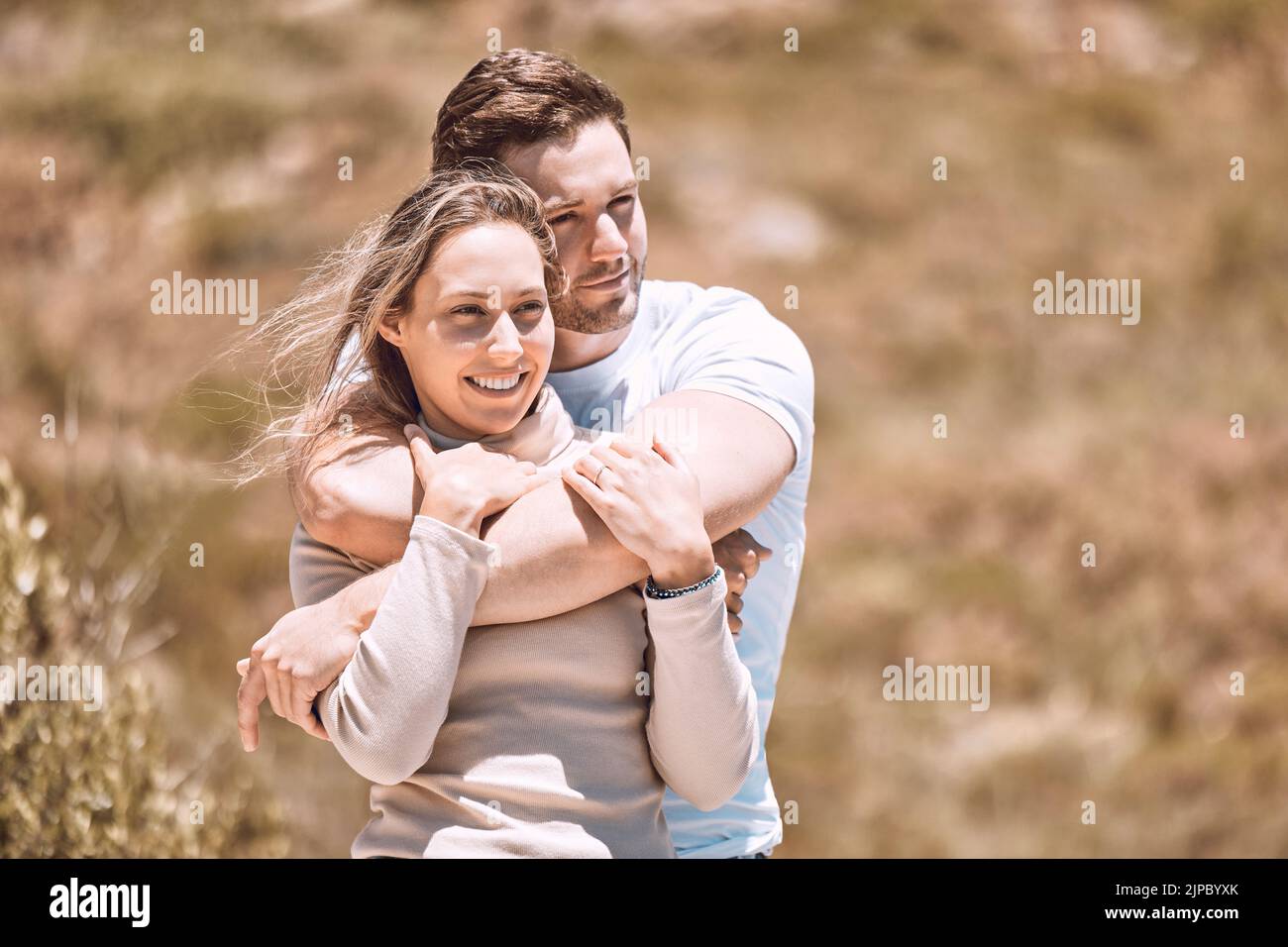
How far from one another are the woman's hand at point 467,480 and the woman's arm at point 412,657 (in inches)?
1.2

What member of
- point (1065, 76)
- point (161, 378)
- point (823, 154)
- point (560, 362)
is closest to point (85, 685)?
point (560, 362)

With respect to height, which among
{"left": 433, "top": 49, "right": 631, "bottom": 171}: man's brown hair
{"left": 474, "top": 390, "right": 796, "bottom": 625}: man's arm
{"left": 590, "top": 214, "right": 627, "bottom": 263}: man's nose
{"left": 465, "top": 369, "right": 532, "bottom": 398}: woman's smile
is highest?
{"left": 433, "top": 49, "right": 631, "bottom": 171}: man's brown hair

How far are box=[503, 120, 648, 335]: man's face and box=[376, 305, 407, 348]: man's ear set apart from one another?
0.34m

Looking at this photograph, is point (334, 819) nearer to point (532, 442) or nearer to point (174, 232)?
point (532, 442)

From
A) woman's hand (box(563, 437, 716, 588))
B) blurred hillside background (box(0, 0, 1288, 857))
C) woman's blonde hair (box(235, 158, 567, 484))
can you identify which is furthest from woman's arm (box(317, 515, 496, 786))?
blurred hillside background (box(0, 0, 1288, 857))

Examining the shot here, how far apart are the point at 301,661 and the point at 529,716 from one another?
0.34 metres

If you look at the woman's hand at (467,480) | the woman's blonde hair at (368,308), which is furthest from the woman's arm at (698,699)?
the woman's blonde hair at (368,308)

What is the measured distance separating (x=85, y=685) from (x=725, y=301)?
1.94 metres

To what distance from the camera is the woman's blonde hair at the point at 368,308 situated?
224 cm

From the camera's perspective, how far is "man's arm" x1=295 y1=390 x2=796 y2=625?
6.86ft

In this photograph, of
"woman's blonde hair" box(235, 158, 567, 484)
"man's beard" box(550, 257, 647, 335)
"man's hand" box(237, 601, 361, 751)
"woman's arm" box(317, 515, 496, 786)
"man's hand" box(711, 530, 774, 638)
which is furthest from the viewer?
"man's beard" box(550, 257, 647, 335)

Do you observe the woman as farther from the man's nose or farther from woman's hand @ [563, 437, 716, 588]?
the man's nose

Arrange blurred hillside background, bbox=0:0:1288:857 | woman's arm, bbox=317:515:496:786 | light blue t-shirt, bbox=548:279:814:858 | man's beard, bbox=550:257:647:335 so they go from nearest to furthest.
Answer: woman's arm, bbox=317:515:496:786, light blue t-shirt, bbox=548:279:814:858, man's beard, bbox=550:257:647:335, blurred hillside background, bbox=0:0:1288:857

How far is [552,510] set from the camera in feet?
7.02
